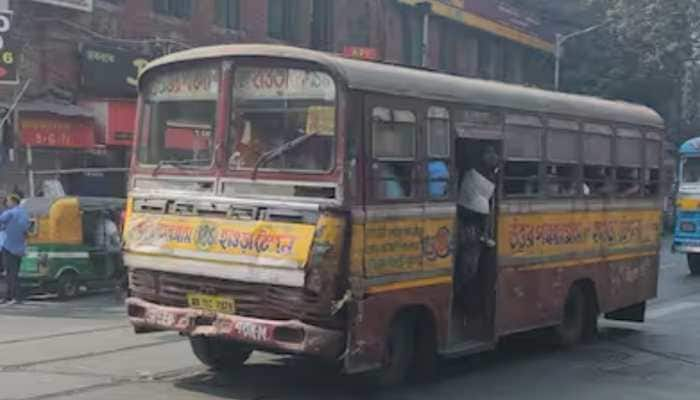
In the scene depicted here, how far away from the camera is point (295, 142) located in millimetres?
A: 7875

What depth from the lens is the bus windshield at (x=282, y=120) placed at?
25.5ft

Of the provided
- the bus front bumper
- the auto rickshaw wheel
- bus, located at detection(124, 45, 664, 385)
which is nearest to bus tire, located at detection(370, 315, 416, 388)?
bus, located at detection(124, 45, 664, 385)

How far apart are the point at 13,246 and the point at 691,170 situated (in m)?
14.0

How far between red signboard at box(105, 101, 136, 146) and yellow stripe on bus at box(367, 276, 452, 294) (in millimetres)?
13910

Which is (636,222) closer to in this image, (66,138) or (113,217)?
(113,217)

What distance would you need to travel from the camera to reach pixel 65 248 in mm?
16047

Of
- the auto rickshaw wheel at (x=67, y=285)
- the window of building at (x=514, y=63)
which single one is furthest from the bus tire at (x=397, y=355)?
the window of building at (x=514, y=63)

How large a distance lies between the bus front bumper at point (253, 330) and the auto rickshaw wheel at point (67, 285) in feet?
26.3

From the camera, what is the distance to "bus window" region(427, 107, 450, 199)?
8594 mm

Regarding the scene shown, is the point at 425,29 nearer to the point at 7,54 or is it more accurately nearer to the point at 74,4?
the point at 74,4

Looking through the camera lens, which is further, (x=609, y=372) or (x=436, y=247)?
(x=609, y=372)

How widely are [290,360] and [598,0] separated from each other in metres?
36.9

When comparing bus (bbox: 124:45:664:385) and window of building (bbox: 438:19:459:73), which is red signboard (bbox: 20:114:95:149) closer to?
bus (bbox: 124:45:664:385)

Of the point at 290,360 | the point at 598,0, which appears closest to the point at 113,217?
the point at 290,360
